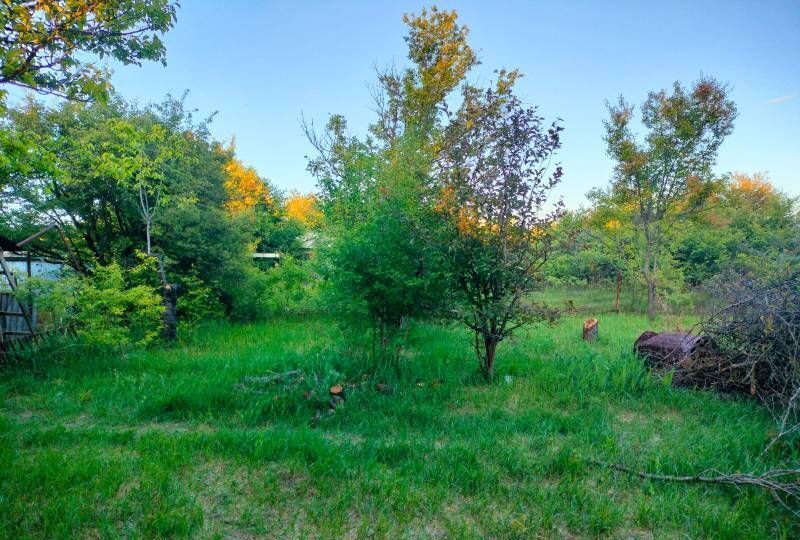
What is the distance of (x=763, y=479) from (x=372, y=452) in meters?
2.90

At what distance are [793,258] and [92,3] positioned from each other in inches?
351

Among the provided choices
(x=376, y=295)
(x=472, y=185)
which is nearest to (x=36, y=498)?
(x=376, y=295)

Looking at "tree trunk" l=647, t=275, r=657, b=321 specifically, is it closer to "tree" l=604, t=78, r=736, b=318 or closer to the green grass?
"tree" l=604, t=78, r=736, b=318

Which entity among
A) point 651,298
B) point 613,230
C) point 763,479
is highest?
point 613,230

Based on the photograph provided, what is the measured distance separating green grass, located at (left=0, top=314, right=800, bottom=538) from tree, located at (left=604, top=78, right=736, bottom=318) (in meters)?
8.77

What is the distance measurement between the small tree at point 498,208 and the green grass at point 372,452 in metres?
1.26

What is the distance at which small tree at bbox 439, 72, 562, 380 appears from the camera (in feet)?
17.6

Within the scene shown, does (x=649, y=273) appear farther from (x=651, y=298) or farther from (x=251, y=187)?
(x=251, y=187)

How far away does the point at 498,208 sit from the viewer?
543cm

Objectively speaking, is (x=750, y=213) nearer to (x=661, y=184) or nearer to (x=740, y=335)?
(x=661, y=184)

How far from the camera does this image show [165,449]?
3635 millimetres

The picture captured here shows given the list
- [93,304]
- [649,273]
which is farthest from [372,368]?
[649,273]

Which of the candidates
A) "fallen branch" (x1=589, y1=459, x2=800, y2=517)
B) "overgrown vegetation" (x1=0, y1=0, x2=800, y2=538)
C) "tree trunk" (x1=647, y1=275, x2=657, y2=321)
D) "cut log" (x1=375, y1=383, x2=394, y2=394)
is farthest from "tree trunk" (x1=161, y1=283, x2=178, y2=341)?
"tree trunk" (x1=647, y1=275, x2=657, y2=321)

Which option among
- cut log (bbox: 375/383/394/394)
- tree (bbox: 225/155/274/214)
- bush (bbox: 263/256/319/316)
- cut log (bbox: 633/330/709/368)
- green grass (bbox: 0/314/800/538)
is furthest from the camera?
tree (bbox: 225/155/274/214)
